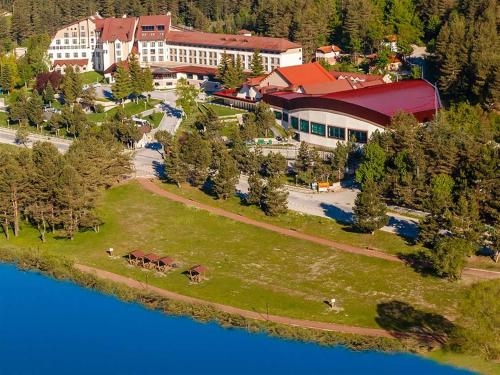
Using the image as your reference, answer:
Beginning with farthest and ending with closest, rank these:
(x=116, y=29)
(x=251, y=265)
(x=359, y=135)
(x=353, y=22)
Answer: (x=116, y=29) → (x=353, y=22) → (x=359, y=135) → (x=251, y=265)

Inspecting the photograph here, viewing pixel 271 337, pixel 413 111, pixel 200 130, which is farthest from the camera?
pixel 200 130

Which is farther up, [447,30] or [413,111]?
[447,30]

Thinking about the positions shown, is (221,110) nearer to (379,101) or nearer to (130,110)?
(130,110)

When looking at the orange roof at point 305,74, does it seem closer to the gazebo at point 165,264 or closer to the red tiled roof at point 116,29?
the red tiled roof at point 116,29

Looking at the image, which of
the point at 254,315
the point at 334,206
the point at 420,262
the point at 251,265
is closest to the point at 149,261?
the point at 251,265

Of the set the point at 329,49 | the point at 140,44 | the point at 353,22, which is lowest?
the point at 329,49

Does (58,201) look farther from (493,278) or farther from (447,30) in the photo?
(447,30)

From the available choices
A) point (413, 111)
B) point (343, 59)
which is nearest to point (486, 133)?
point (413, 111)
